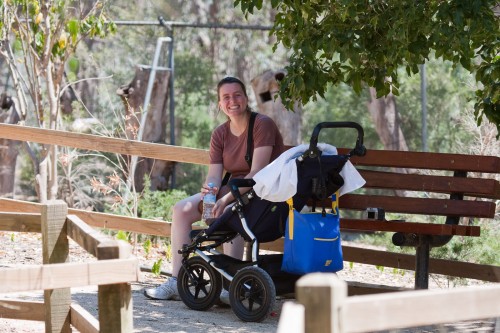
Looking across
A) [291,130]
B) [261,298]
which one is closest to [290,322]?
[261,298]

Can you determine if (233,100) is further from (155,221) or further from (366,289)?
(155,221)

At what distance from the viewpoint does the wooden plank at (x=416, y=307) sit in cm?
231

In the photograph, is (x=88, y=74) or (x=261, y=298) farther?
(x=88, y=74)

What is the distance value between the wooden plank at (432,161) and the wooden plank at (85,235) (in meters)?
2.91

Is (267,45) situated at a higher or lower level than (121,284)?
higher

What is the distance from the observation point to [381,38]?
A: 654 centimetres

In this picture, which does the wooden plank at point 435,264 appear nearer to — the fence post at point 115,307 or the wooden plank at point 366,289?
the wooden plank at point 366,289

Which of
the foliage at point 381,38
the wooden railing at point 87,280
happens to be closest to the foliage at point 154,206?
the foliage at point 381,38

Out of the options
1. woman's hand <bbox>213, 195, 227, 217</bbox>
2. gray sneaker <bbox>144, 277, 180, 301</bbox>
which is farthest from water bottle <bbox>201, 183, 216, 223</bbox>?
gray sneaker <bbox>144, 277, 180, 301</bbox>

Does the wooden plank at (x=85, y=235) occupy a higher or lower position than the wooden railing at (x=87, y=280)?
higher

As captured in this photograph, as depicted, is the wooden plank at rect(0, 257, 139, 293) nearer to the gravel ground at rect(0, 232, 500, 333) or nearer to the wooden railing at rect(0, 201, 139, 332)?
the wooden railing at rect(0, 201, 139, 332)

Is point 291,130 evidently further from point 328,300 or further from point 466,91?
point 328,300

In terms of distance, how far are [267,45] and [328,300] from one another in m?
27.6

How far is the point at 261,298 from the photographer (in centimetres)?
584
